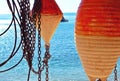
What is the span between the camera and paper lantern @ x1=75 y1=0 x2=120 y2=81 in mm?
1748

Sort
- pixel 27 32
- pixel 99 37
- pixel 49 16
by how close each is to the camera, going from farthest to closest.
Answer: pixel 49 16, pixel 27 32, pixel 99 37

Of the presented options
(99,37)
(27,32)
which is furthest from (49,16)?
(99,37)

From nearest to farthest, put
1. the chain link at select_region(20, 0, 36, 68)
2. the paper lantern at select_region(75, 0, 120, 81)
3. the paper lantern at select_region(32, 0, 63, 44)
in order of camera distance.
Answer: the paper lantern at select_region(75, 0, 120, 81)
the chain link at select_region(20, 0, 36, 68)
the paper lantern at select_region(32, 0, 63, 44)

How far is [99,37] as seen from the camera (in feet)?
5.71

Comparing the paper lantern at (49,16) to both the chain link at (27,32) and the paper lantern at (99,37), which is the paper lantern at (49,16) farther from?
the paper lantern at (99,37)

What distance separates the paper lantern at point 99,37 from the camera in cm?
175

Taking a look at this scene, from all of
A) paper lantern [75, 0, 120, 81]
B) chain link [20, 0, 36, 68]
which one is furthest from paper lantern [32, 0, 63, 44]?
paper lantern [75, 0, 120, 81]

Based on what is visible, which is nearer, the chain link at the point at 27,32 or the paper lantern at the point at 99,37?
the paper lantern at the point at 99,37

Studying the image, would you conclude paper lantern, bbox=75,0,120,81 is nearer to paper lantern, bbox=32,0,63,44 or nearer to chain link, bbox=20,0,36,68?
chain link, bbox=20,0,36,68

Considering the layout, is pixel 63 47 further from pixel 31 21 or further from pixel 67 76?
pixel 31 21

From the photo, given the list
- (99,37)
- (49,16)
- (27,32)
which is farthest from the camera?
(49,16)

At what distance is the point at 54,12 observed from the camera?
2.38 metres

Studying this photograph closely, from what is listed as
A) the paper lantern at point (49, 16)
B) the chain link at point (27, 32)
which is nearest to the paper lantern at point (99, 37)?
the chain link at point (27, 32)

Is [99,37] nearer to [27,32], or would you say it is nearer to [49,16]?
[27,32]
